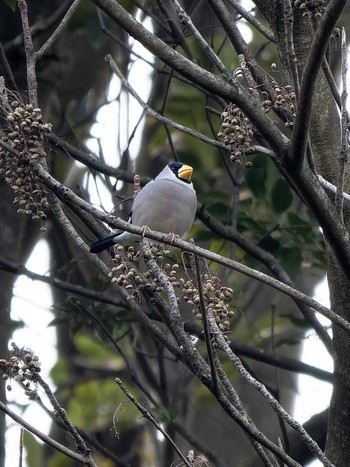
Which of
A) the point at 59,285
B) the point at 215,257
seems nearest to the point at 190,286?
the point at 215,257

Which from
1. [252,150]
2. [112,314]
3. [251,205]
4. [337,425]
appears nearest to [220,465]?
[112,314]

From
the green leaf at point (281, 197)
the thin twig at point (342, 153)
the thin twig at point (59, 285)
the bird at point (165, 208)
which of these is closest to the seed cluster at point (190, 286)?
the thin twig at point (342, 153)

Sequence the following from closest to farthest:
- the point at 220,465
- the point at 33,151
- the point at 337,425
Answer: the point at 33,151
the point at 337,425
the point at 220,465

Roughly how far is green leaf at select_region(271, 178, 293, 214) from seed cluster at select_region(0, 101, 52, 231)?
217cm

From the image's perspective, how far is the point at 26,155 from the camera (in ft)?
8.86

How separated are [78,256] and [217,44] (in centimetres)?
155

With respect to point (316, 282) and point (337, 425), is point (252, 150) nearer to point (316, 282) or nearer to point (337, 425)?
point (337, 425)

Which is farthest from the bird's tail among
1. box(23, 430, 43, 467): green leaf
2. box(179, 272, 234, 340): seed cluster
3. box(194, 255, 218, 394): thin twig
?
box(23, 430, 43, 467): green leaf

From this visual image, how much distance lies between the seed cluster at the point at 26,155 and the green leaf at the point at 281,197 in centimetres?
217

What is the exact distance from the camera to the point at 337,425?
3.08 meters

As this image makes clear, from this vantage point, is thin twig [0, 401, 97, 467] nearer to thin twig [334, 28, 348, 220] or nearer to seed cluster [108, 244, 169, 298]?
seed cluster [108, 244, 169, 298]

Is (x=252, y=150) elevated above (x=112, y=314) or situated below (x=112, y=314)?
below

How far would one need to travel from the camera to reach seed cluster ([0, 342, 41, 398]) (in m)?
2.47

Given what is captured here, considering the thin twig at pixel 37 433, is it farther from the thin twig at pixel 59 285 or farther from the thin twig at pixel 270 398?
the thin twig at pixel 59 285
